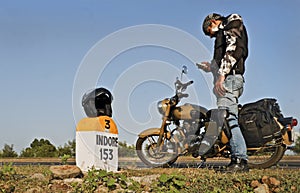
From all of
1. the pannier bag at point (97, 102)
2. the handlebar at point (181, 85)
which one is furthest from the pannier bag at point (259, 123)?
the pannier bag at point (97, 102)

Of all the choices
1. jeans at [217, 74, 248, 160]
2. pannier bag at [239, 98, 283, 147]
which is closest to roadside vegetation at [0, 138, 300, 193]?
jeans at [217, 74, 248, 160]

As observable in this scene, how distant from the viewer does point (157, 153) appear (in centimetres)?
842

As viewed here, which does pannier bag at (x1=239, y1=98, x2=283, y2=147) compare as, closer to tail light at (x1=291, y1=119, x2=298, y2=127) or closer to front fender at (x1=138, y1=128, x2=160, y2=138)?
tail light at (x1=291, y1=119, x2=298, y2=127)

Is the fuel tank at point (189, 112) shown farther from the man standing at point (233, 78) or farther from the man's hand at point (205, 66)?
the man standing at point (233, 78)

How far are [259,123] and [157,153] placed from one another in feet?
6.00

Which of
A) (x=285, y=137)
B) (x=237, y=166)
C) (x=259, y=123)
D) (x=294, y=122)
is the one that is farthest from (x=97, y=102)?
(x=294, y=122)

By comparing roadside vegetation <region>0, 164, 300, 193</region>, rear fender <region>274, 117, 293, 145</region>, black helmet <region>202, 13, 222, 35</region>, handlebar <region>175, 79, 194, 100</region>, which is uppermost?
black helmet <region>202, 13, 222, 35</region>

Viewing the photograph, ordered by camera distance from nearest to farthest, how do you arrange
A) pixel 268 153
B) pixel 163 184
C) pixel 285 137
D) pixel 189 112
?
pixel 163 184, pixel 285 137, pixel 268 153, pixel 189 112

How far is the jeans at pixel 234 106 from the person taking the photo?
688 centimetres

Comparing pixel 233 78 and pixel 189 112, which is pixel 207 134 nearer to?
pixel 189 112

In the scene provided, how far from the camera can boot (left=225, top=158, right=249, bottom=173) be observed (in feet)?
21.9

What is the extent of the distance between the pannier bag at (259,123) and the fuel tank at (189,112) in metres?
0.72

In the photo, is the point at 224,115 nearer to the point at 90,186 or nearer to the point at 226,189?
the point at 226,189

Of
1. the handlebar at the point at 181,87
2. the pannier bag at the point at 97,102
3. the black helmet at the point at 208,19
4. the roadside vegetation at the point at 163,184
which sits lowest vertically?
the roadside vegetation at the point at 163,184
